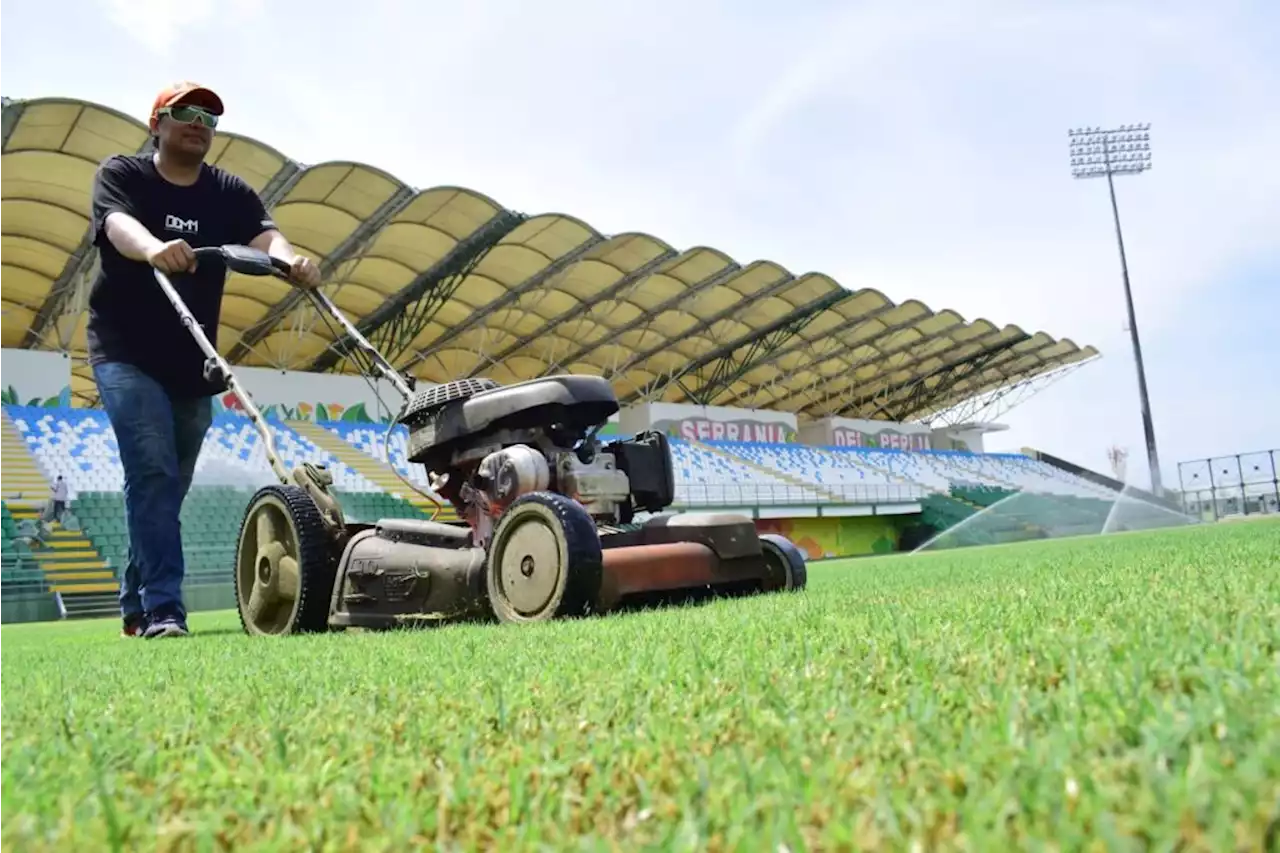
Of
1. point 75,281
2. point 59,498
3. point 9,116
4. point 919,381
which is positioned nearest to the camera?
point 9,116

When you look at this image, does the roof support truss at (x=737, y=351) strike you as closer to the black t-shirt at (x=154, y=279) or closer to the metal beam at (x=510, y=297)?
the metal beam at (x=510, y=297)

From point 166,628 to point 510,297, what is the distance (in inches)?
803

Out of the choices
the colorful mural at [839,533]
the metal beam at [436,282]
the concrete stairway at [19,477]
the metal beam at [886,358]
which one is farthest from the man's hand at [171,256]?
the metal beam at [886,358]

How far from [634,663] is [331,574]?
243cm

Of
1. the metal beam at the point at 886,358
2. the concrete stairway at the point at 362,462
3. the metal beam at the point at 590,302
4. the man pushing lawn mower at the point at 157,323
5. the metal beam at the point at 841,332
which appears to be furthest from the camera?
the metal beam at the point at 886,358

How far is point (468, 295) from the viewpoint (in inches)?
942

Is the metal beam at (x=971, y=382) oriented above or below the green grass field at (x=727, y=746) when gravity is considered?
above

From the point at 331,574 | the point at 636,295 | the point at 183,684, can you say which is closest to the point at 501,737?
the point at 183,684

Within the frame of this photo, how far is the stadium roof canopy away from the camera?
1605 cm

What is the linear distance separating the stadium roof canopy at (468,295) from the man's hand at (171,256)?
12.2 metres

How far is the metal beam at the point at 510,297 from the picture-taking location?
22.1 meters

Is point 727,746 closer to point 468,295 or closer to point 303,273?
point 303,273

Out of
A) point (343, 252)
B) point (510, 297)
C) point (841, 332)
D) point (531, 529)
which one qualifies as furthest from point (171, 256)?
point (841, 332)

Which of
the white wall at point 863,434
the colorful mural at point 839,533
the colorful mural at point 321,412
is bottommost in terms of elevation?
the colorful mural at point 839,533
